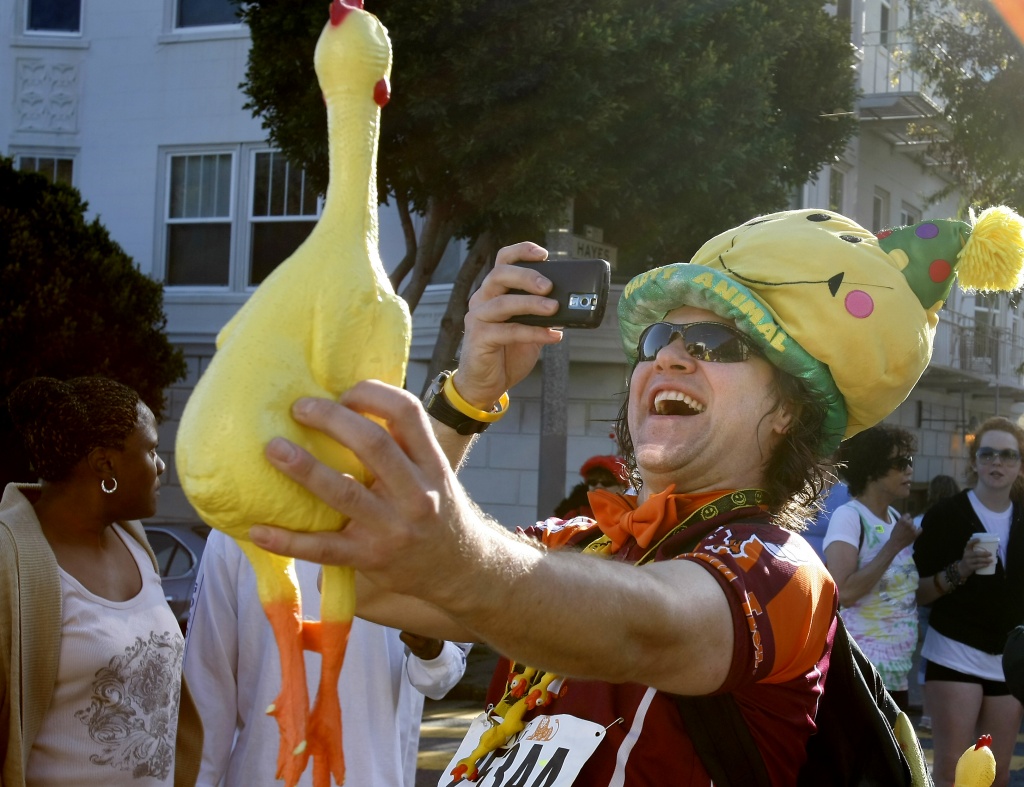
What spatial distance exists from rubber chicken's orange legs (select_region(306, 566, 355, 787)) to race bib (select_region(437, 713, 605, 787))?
26.8 inches

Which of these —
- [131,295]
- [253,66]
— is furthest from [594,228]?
[131,295]

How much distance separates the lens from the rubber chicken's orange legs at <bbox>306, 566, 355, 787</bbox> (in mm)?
1181

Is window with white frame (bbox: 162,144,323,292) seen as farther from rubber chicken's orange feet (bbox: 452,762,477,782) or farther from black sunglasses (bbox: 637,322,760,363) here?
rubber chicken's orange feet (bbox: 452,762,477,782)

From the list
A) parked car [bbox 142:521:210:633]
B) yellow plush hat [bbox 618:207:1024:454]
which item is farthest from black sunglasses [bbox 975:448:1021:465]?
parked car [bbox 142:521:210:633]

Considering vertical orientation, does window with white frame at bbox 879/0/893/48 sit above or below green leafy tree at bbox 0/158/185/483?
above

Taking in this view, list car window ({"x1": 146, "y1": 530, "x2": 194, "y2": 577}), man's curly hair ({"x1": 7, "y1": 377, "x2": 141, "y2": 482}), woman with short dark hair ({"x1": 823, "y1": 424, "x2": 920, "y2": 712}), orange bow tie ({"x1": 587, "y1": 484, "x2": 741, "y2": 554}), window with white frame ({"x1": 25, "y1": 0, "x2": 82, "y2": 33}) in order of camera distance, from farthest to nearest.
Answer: window with white frame ({"x1": 25, "y1": 0, "x2": 82, "y2": 33})
car window ({"x1": 146, "y1": 530, "x2": 194, "y2": 577})
woman with short dark hair ({"x1": 823, "y1": 424, "x2": 920, "y2": 712})
man's curly hair ({"x1": 7, "y1": 377, "x2": 141, "y2": 482})
orange bow tie ({"x1": 587, "y1": 484, "x2": 741, "y2": 554})

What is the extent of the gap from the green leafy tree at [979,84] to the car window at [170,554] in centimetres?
1041

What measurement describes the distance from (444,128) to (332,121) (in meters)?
7.57

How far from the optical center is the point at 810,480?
7.57 ft

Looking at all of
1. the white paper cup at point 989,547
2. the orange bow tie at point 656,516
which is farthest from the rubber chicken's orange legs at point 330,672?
the white paper cup at point 989,547

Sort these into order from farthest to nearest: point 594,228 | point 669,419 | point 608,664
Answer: point 594,228
point 669,419
point 608,664

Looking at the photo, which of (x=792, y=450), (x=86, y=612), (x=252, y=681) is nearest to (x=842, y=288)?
(x=792, y=450)

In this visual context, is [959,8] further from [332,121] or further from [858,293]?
[332,121]

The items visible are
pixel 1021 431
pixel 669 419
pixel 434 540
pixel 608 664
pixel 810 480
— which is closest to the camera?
pixel 434 540
